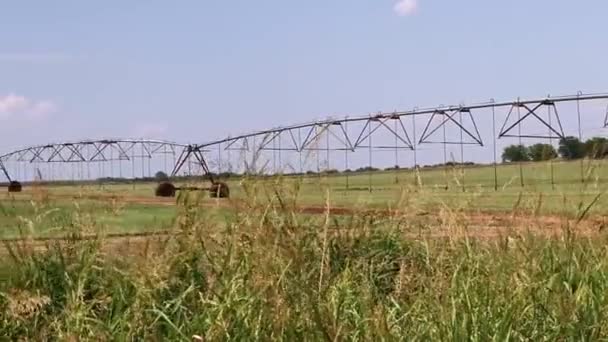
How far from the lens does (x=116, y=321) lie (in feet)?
19.9

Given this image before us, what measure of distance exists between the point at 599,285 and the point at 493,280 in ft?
2.92

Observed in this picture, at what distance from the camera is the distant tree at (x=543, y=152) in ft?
26.8

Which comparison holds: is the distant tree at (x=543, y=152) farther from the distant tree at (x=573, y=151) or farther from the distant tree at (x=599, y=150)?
the distant tree at (x=599, y=150)

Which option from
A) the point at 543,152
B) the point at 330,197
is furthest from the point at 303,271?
the point at 543,152

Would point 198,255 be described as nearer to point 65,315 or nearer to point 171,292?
point 171,292

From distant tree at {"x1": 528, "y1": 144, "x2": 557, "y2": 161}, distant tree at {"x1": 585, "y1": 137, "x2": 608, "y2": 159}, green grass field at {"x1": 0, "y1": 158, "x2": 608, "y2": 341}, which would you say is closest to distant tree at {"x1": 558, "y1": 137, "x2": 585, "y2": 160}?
distant tree at {"x1": 528, "y1": 144, "x2": 557, "y2": 161}

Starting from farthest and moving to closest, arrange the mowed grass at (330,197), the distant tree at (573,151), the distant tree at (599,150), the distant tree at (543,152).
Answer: the distant tree at (573,151)
the distant tree at (543,152)
the distant tree at (599,150)
the mowed grass at (330,197)

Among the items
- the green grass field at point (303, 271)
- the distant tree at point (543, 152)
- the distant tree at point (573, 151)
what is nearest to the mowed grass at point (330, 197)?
the green grass field at point (303, 271)

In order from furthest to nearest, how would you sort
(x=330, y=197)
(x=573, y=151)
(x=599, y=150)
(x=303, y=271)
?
1. (x=573, y=151)
2. (x=599, y=150)
3. (x=330, y=197)
4. (x=303, y=271)

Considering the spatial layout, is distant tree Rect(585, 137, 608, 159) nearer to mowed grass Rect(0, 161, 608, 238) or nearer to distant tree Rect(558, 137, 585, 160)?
mowed grass Rect(0, 161, 608, 238)

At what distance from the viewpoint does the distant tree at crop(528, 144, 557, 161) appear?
8.17 meters

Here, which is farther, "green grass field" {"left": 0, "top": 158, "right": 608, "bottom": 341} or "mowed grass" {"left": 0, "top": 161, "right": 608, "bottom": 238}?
"mowed grass" {"left": 0, "top": 161, "right": 608, "bottom": 238}

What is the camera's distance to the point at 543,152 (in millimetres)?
8195

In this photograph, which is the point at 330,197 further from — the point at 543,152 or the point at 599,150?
the point at 543,152
